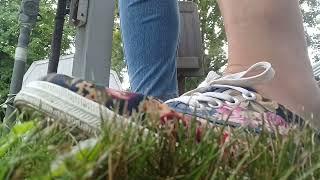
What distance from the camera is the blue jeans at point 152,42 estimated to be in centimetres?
130

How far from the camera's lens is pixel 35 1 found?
2449mm

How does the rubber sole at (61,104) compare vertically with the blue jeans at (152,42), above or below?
below

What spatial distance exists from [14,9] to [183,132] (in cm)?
1712

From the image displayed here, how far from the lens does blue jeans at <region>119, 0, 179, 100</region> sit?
130cm

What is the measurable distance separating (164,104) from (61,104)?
12 centimetres

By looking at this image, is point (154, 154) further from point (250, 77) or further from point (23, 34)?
point (23, 34)

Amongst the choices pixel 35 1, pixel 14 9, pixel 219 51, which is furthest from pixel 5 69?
pixel 35 1

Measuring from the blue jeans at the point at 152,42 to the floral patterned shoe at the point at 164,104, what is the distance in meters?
0.34

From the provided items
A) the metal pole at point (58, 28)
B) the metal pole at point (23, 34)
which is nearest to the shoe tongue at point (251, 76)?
the metal pole at point (58, 28)

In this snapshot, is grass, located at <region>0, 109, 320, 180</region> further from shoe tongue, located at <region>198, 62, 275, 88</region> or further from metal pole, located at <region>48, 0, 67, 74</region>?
metal pole, located at <region>48, 0, 67, 74</region>

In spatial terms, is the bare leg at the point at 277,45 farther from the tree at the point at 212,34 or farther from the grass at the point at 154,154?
the tree at the point at 212,34

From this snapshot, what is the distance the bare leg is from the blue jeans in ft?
1.05

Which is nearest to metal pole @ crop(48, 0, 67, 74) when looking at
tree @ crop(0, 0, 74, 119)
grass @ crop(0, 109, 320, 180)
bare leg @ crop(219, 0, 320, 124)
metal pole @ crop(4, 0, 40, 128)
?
metal pole @ crop(4, 0, 40, 128)

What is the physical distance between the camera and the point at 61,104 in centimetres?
63
